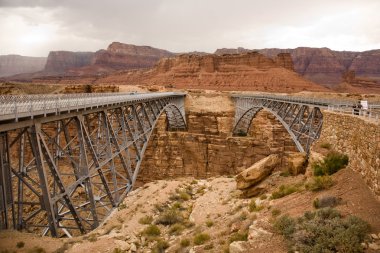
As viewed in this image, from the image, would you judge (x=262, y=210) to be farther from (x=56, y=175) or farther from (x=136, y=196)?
(x=136, y=196)

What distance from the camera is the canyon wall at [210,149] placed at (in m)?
50.7

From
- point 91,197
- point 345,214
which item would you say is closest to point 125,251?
point 91,197

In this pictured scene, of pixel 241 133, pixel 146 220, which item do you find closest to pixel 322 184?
pixel 146 220

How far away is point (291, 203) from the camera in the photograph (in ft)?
42.2

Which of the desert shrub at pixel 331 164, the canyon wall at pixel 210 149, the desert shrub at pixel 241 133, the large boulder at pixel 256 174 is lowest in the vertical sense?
the canyon wall at pixel 210 149

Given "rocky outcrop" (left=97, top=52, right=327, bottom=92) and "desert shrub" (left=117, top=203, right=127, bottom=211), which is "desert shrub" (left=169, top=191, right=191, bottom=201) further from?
"rocky outcrop" (left=97, top=52, right=327, bottom=92)

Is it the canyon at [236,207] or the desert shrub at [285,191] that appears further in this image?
the desert shrub at [285,191]

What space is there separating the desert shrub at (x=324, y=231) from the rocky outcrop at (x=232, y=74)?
87.6m

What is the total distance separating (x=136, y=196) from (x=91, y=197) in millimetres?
6122

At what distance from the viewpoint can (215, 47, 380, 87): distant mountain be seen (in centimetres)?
17062

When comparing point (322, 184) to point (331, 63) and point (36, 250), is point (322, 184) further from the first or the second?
point (331, 63)

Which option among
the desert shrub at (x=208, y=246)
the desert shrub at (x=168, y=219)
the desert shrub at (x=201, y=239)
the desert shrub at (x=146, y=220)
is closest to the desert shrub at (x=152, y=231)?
the desert shrub at (x=168, y=219)

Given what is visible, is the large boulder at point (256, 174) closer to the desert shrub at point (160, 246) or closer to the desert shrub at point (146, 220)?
the desert shrub at point (146, 220)

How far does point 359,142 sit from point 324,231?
5646 mm
